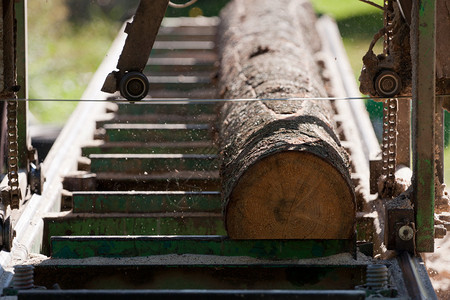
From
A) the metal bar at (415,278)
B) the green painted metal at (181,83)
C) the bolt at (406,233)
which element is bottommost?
the metal bar at (415,278)

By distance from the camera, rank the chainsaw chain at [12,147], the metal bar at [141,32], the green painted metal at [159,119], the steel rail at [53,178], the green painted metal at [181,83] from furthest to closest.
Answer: the green painted metal at [181,83] < the green painted metal at [159,119] < the chainsaw chain at [12,147] < the steel rail at [53,178] < the metal bar at [141,32]

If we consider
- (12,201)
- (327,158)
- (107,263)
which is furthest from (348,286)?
(12,201)

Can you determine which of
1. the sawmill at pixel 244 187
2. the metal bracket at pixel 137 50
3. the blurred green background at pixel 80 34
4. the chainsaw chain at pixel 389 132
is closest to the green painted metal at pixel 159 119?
the sawmill at pixel 244 187

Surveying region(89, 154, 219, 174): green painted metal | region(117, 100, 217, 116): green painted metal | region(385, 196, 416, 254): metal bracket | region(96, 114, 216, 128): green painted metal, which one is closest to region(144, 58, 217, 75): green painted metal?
region(117, 100, 217, 116): green painted metal

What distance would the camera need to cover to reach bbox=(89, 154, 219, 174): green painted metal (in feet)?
16.0

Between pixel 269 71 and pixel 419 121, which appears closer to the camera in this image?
pixel 419 121

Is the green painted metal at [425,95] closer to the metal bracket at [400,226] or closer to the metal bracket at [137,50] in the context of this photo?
the metal bracket at [400,226]

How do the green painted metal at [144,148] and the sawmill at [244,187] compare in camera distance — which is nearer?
the sawmill at [244,187]

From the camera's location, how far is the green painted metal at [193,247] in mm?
3436

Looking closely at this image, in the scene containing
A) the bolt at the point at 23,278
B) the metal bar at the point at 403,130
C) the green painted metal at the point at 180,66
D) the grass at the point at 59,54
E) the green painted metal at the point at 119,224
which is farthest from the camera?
the grass at the point at 59,54

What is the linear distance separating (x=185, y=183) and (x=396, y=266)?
1.81 m

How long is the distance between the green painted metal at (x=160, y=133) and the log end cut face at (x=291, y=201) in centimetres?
193

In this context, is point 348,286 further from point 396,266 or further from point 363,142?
point 363,142

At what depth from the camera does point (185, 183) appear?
15.9 ft
